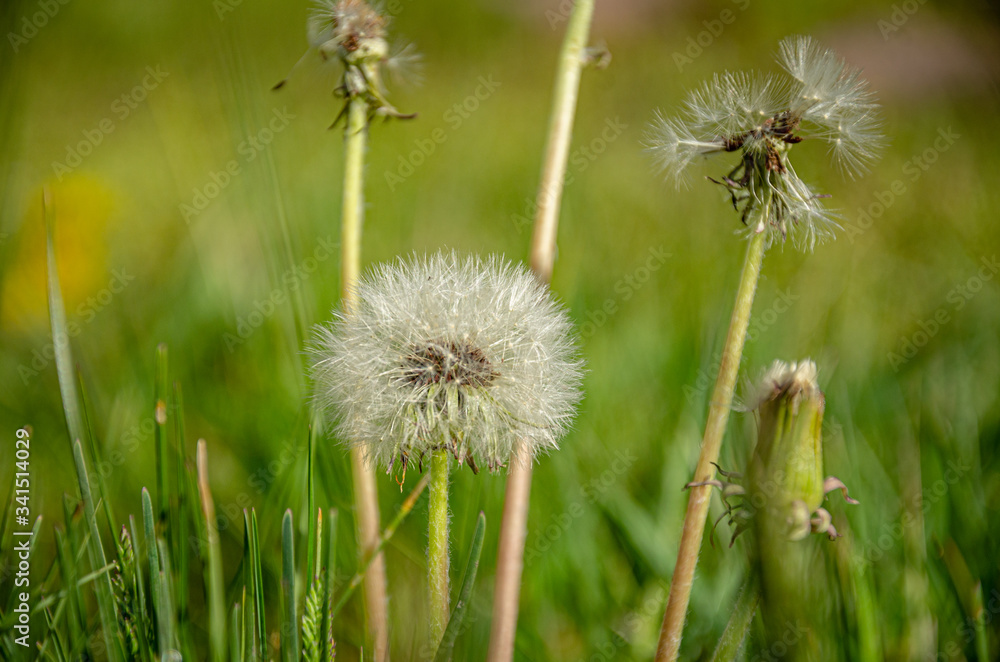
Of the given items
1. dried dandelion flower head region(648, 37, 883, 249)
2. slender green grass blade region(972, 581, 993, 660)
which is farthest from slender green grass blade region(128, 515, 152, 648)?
slender green grass blade region(972, 581, 993, 660)

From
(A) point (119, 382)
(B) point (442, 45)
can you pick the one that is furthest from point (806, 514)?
(B) point (442, 45)

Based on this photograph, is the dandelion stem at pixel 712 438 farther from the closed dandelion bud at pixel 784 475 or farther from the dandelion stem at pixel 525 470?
the dandelion stem at pixel 525 470

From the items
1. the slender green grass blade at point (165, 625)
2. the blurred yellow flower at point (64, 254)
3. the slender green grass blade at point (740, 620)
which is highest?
the blurred yellow flower at point (64, 254)

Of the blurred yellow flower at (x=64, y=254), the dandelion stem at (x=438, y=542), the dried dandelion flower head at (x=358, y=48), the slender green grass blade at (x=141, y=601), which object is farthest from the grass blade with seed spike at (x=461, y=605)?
the blurred yellow flower at (x=64, y=254)

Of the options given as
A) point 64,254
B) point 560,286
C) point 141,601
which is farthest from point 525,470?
point 64,254

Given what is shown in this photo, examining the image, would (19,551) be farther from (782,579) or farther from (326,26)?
(782,579)

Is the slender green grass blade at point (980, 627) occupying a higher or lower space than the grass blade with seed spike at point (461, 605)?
higher

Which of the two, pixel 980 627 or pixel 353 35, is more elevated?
pixel 353 35

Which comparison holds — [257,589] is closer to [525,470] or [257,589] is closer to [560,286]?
[525,470]
